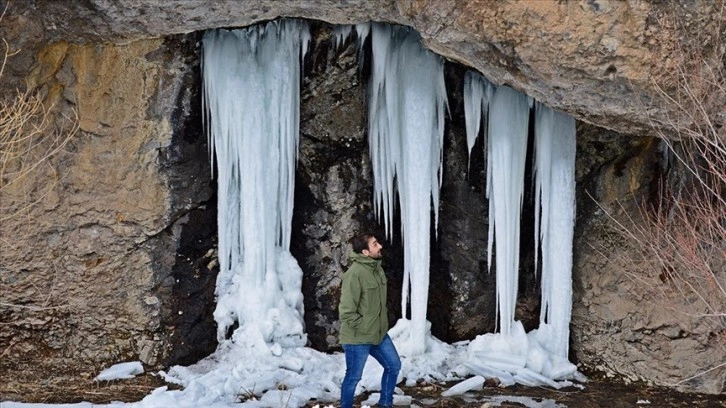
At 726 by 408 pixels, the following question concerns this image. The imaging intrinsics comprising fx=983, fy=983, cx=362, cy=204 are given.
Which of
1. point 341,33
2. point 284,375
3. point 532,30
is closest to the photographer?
point 532,30

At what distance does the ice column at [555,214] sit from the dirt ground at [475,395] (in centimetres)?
72

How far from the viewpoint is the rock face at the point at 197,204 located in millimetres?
7594

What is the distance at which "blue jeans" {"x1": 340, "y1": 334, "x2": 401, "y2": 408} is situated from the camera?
21.9ft

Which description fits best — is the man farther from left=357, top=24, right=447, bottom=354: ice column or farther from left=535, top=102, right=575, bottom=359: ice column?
left=535, top=102, right=575, bottom=359: ice column

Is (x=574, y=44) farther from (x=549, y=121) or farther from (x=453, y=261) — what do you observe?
(x=453, y=261)

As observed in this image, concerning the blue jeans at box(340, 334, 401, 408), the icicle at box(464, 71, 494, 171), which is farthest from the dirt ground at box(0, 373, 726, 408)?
the icicle at box(464, 71, 494, 171)

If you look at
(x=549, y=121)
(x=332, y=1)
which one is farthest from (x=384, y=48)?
(x=549, y=121)

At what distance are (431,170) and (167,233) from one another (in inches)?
95.4

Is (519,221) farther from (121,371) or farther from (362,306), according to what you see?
(121,371)

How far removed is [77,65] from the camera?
8.20 metres

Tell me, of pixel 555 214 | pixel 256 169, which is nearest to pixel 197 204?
pixel 256 169

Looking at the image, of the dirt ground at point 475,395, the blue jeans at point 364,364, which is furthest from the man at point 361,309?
the dirt ground at point 475,395

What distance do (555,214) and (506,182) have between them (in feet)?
1.84

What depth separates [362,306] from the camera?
6656mm
